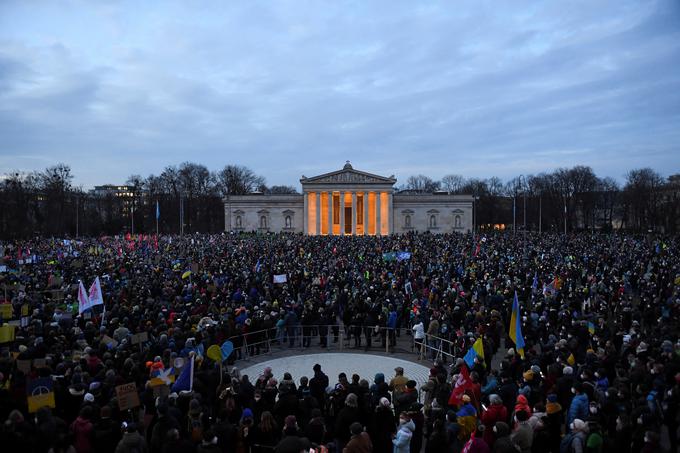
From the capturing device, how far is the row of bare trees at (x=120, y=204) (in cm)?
7556

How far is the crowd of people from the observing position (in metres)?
7.64

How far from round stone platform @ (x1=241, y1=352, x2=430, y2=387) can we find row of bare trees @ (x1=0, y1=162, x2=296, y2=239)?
55.1 meters

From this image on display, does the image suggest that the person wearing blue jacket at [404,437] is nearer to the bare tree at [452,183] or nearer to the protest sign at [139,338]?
the protest sign at [139,338]

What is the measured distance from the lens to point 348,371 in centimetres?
1551

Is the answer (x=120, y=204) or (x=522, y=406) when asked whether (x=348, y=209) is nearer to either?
(x=120, y=204)

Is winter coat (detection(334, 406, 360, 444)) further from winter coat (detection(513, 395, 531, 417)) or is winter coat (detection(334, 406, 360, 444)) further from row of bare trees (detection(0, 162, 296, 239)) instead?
row of bare trees (detection(0, 162, 296, 239))

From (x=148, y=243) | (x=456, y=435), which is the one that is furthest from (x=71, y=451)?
(x=148, y=243)

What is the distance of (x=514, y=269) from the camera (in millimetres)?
30594

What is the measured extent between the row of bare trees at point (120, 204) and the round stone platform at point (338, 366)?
181 feet

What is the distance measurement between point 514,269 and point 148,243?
3520 centimetres

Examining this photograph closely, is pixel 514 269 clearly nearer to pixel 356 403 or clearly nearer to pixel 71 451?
pixel 356 403

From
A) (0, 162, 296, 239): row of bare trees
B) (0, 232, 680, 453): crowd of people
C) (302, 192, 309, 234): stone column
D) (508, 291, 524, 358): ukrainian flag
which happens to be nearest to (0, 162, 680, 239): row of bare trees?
(0, 162, 296, 239): row of bare trees

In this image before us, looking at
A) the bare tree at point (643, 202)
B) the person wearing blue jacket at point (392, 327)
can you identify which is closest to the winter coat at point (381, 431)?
the person wearing blue jacket at point (392, 327)

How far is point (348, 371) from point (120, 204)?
99.9 m
